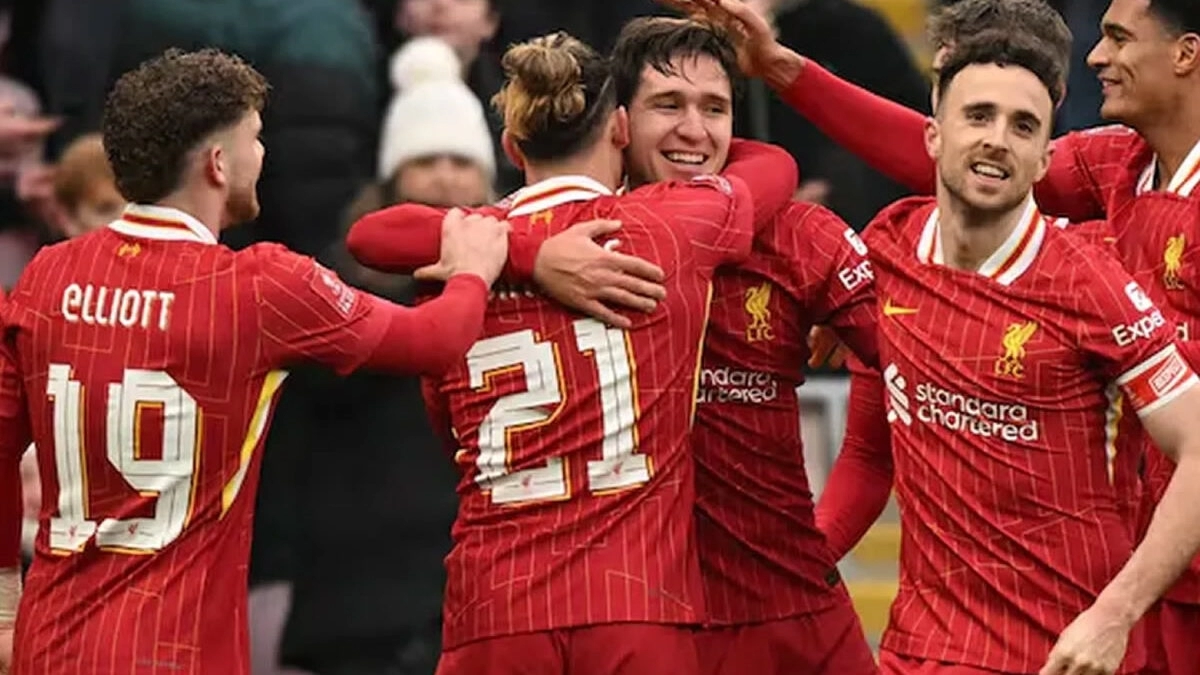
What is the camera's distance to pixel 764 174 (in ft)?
20.9

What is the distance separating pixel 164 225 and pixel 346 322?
401mm

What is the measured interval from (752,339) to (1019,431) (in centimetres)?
81

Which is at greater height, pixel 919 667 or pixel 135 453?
pixel 135 453

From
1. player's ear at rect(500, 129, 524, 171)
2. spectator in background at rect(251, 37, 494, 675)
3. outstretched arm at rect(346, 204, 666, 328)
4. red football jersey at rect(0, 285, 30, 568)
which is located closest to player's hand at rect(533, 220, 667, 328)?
outstretched arm at rect(346, 204, 666, 328)

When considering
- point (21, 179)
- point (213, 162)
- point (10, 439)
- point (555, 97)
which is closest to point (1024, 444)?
point (555, 97)

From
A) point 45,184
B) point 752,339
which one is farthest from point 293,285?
point 45,184

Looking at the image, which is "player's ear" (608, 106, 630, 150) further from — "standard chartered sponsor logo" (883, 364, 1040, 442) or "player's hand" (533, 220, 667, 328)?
"standard chartered sponsor logo" (883, 364, 1040, 442)

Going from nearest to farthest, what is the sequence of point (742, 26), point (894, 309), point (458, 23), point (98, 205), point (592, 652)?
point (592, 652)
point (894, 309)
point (742, 26)
point (98, 205)
point (458, 23)

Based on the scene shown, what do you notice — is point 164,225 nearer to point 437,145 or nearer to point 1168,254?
point 1168,254

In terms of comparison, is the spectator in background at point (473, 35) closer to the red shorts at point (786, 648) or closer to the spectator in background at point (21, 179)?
the spectator in background at point (21, 179)

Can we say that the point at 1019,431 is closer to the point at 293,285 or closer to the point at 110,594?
the point at 293,285

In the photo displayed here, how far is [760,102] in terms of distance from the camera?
927 cm

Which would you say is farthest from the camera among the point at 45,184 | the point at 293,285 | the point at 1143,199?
the point at 45,184

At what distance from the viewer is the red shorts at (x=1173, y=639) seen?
6.23 meters
